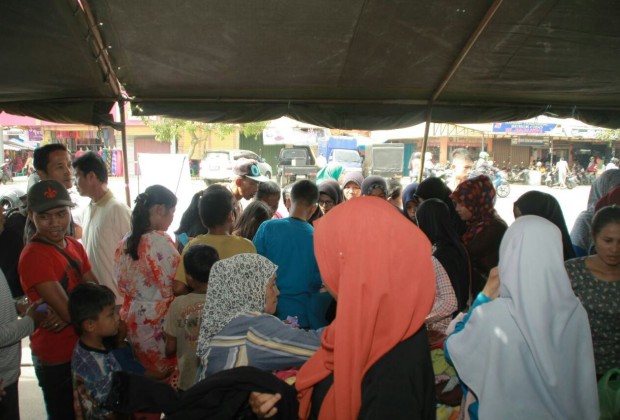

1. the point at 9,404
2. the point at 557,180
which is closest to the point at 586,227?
the point at 9,404

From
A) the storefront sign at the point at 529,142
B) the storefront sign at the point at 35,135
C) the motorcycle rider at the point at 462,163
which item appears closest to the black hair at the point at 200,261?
the motorcycle rider at the point at 462,163

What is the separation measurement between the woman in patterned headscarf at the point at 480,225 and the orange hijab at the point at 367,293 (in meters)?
2.47

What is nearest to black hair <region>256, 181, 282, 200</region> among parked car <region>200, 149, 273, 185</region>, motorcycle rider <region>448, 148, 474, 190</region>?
motorcycle rider <region>448, 148, 474, 190</region>

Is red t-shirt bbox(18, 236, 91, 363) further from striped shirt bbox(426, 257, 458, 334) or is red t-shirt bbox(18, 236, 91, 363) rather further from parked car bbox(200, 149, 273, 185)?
parked car bbox(200, 149, 273, 185)

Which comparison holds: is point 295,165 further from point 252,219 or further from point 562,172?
point 252,219

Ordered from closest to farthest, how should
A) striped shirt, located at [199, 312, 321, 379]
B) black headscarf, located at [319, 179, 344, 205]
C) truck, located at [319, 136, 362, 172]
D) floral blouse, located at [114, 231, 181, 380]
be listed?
striped shirt, located at [199, 312, 321, 379], floral blouse, located at [114, 231, 181, 380], black headscarf, located at [319, 179, 344, 205], truck, located at [319, 136, 362, 172]

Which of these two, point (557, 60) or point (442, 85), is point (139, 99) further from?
point (557, 60)

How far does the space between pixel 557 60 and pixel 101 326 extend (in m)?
4.36

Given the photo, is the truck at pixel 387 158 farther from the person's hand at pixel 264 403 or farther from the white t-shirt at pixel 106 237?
the person's hand at pixel 264 403

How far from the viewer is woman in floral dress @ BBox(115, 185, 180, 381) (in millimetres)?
2863

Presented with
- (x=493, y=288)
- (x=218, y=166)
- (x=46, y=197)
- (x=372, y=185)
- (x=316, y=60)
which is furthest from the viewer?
(x=218, y=166)

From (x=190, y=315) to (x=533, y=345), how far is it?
66.9 inches

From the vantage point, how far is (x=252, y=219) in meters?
4.21

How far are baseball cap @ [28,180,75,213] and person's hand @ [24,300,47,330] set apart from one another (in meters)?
0.52
